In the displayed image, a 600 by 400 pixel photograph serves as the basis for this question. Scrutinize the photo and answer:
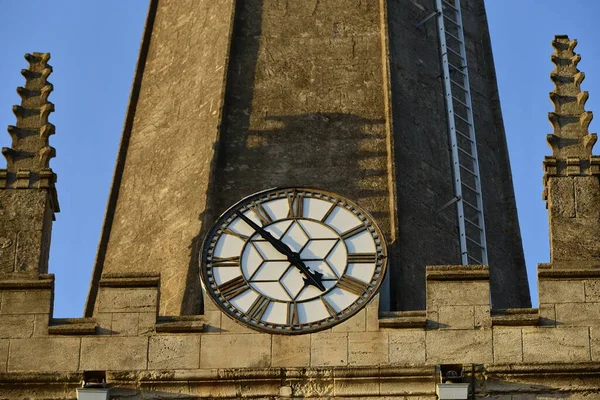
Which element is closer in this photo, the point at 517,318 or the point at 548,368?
the point at 548,368

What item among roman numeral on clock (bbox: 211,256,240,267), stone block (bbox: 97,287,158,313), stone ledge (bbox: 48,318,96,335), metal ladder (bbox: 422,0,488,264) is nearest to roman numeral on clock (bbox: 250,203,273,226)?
roman numeral on clock (bbox: 211,256,240,267)

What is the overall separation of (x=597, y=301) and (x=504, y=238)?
4497 millimetres

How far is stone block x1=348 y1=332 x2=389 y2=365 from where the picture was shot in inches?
1083

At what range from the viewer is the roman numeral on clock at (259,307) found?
92.0ft

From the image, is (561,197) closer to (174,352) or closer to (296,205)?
(296,205)

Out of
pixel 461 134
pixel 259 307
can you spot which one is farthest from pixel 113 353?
pixel 461 134

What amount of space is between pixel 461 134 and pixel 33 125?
598 centimetres

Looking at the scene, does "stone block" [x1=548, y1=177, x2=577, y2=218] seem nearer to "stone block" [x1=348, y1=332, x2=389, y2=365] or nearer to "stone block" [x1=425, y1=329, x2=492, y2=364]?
"stone block" [x1=425, y1=329, x2=492, y2=364]

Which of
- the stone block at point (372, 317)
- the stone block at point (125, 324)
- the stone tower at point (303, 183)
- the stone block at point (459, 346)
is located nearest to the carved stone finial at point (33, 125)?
the stone tower at point (303, 183)

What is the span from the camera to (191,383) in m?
27.4

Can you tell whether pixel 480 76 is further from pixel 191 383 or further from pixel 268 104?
pixel 191 383

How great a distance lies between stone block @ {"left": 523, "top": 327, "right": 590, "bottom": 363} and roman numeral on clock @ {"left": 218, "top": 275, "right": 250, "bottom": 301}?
3.14m

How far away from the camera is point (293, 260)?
28531mm

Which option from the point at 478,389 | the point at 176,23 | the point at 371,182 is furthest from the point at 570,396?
the point at 176,23
